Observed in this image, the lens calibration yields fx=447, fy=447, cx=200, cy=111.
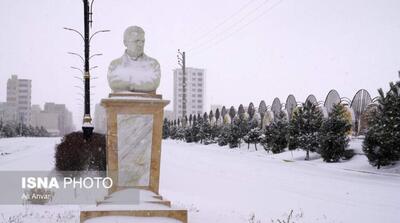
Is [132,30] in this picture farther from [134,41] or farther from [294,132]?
[294,132]

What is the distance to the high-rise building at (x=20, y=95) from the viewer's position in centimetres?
13288

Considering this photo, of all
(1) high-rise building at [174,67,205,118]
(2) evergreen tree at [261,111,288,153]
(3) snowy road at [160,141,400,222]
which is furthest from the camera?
(1) high-rise building at [174,67,205,118]

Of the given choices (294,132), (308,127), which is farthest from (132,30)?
(294,132)

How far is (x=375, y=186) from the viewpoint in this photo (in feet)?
47.2

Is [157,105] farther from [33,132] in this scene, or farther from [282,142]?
[33,132]

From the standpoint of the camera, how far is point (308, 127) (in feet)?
91.1

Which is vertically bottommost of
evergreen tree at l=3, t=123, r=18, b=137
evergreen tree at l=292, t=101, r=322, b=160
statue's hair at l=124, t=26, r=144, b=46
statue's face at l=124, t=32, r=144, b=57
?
evergreen tree at l=3, t=123, r=18, b=137

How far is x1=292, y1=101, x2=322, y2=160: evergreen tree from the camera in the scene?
2708cm

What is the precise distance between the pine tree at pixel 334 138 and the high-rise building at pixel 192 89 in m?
127

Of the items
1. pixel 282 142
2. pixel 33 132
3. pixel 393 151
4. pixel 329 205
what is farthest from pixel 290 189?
pixel 33 132

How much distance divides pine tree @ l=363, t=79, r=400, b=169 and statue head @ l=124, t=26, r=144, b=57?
15.6 meters

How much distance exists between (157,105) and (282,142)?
85.6ft

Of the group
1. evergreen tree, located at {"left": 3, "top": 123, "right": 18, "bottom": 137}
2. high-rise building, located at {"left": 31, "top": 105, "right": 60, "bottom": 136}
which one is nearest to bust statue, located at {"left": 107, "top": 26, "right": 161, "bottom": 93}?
evergreen tree, located at {"left": 3, "top": 123, "right": 18, "bottom": 137}

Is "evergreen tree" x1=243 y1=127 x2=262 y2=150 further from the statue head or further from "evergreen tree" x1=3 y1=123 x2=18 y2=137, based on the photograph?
"evergreen tree" x1=3 y1=123 x2=18 y2=137
